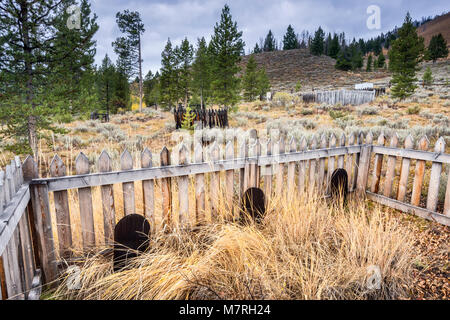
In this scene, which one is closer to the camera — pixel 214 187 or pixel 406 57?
pixel 214 187

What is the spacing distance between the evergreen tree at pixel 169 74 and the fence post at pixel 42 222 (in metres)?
26.3

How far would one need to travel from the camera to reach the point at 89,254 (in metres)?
2.45

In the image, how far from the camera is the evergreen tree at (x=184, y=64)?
26188mm

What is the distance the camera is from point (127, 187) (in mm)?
2570

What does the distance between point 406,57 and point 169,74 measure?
73.6ft

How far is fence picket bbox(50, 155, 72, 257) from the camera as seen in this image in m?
2.26

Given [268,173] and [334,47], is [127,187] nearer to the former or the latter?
[268,173]

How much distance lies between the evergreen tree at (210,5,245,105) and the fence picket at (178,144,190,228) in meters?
14.8

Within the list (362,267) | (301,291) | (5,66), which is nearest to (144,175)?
(301,291)

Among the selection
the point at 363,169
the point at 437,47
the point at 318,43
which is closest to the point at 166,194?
the point at 363,169

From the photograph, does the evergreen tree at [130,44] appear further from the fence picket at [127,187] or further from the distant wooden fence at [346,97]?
the fence picket at [127,187]

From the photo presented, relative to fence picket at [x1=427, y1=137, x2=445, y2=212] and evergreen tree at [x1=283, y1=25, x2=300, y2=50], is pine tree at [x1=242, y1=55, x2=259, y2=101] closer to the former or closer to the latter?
fence picket at [x1=427, y1=137, x2=445, y2=212]
